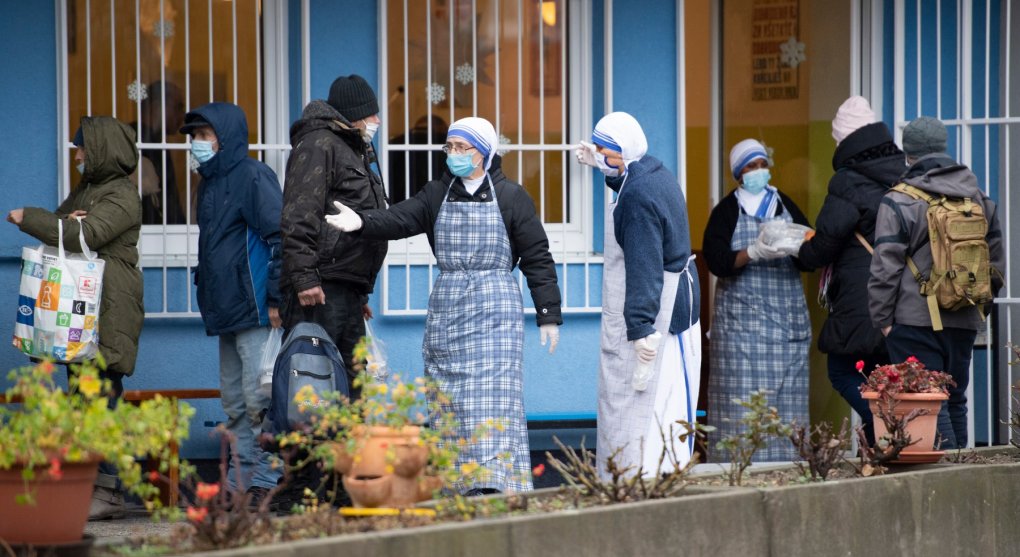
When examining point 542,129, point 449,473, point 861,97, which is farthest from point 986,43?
point 449,473

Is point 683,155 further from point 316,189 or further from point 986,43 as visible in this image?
point 316,189

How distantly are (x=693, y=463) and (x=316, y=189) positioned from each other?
7.16 ft

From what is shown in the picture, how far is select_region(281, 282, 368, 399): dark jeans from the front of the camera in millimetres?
6820

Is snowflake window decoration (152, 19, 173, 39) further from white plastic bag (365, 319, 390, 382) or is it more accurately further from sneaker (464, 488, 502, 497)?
sneaker (464, 488, 502, 497)

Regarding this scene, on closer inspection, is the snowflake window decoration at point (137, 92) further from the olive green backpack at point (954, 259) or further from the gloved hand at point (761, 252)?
the olive green backpack at point (954, 259)

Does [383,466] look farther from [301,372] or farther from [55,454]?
[301,372]

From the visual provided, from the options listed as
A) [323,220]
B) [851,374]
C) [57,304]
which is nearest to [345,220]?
[323,220]

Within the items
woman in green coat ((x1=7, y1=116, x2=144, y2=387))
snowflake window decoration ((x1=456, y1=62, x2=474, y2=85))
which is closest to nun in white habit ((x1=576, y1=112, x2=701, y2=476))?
snowflake window decoration ((x1=456, y1=62, x2=474, y2=85))

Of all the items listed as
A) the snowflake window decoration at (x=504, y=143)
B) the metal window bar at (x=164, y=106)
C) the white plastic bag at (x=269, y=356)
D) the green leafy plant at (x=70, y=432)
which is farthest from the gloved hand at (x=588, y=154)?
the green leafy plant at (x=70, y=432)

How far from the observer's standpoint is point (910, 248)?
7.21 meters

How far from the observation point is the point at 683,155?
871cm

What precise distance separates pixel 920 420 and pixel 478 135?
216 centimetres

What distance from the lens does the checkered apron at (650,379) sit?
6750mm

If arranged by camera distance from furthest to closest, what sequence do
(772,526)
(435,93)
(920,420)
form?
(435,93), (920,420), (772,526)
